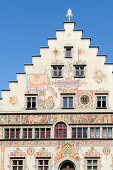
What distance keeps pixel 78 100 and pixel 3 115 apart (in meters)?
6.70

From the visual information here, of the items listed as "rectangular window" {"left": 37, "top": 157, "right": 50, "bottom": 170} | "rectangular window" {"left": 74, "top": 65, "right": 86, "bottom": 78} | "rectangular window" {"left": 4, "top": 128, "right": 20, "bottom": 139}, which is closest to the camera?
"rectangular window" {"left": 37, "top": 157, "right": 50, "bottom": 170}

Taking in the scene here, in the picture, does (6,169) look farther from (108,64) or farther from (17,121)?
(108,64)

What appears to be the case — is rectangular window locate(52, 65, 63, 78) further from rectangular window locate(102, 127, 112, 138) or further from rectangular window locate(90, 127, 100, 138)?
rectangular window locate(102, 127, 112, 138)

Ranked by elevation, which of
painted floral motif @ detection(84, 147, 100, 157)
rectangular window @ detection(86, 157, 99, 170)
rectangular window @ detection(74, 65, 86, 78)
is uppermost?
rectangular window @ detection(74, 65, 86, 78)

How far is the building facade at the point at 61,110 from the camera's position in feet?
141

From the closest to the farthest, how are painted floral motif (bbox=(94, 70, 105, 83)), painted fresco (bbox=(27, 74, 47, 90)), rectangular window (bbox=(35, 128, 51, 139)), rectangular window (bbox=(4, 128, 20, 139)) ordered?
rectangular window (bbox=(35, 128, 51, 139)) → rectangular window (bbox=(4, 128, 20, 139)) → painted floral motif (bbox=(94, 70, 105, 83)) → painted fresco (bbox=(27, 74, 47, 90))

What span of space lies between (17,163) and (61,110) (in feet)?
19.5

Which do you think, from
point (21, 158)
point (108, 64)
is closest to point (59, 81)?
point (108, 64)

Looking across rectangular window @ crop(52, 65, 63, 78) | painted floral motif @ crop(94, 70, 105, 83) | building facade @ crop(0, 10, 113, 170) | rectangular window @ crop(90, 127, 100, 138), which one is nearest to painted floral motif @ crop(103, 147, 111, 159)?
building facade @ crop(0, 10, 113, 170)

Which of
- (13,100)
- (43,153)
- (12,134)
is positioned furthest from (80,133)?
(13,100)

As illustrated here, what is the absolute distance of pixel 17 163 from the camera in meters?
43.1

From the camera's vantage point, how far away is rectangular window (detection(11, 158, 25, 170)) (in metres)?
43.0

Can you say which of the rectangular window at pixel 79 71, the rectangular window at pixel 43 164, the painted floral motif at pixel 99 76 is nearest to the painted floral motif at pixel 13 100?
the rectangular window at pixel 43 164

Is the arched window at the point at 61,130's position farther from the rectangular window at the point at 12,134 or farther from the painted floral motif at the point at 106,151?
the painted floral motif at the point at 106,151
